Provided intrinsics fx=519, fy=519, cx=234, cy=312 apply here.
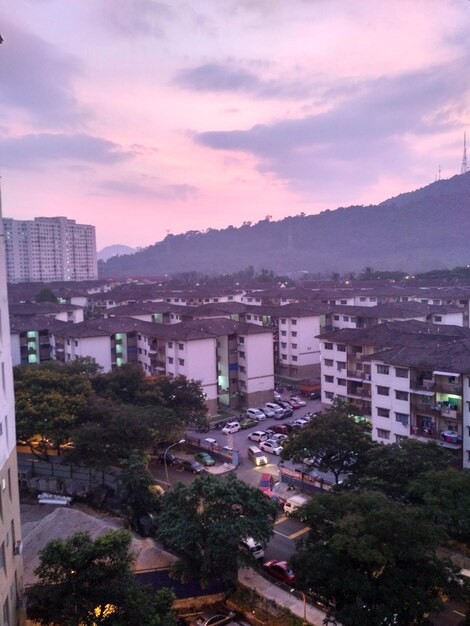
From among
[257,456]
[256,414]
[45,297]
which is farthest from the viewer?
[45,297]

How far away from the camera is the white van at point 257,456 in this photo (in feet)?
75.3

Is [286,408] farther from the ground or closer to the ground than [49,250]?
closer to the ground

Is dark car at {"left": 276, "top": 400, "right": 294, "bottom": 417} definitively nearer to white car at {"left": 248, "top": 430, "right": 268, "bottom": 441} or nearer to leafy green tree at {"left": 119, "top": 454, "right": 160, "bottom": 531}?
white car at {"left": 248, "top": 430, "right": 268, "bottom": 441}

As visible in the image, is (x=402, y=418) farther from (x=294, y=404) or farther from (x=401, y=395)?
(x=294, y=404)

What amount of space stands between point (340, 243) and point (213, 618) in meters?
166

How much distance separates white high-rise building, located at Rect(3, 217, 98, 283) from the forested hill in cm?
3556

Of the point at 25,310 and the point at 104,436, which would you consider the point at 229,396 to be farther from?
the point at 25,310

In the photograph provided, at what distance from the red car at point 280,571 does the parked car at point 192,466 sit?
26.7 ft

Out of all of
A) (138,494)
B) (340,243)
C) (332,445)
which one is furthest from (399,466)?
(340,243)

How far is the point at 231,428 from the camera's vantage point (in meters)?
27.8

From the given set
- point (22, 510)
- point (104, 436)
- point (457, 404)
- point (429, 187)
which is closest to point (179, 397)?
point (104, 436)

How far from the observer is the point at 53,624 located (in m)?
10.4

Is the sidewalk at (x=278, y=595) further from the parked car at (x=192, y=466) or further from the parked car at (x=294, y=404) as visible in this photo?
the parked car at (x=294, y=404)

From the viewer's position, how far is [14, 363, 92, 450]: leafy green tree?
2047 centimetres
